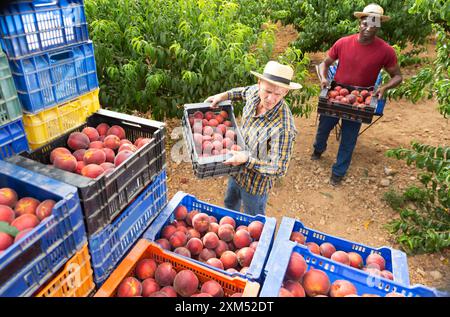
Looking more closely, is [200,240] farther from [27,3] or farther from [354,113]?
[354,113]

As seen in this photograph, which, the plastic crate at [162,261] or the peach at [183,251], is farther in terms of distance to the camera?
the peach at [183,251]

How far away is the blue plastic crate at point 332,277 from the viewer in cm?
168

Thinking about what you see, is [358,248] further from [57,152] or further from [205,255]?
[57,152]

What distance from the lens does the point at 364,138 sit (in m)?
6.00

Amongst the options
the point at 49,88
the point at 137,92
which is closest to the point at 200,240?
the point at 49,88

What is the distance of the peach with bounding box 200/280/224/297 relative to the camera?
1885mm

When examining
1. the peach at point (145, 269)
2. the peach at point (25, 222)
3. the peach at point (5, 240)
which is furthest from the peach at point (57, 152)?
the peach at point (145, 269)

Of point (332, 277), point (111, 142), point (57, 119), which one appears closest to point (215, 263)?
point (332, 277)

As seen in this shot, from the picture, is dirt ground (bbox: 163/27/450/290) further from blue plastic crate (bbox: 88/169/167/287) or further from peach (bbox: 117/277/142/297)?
peach (bbox: 117/277/142/297)

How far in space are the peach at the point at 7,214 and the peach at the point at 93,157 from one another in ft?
1.70

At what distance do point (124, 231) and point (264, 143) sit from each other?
127 centimetres

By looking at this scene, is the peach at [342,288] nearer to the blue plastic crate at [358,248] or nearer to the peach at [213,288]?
the blue plastic crate at [358,248]

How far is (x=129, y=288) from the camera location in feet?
6.11

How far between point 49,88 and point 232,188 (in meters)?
1.79
